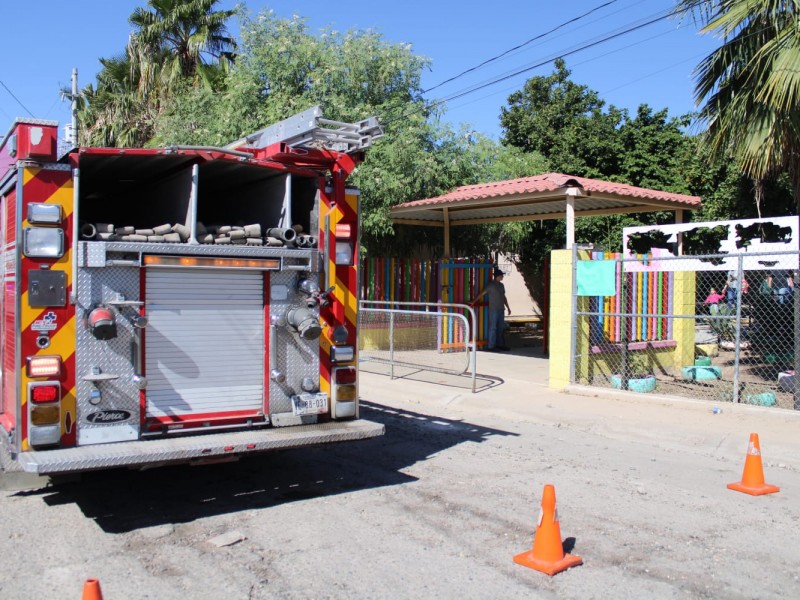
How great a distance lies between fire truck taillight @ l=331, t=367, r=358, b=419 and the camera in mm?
6637

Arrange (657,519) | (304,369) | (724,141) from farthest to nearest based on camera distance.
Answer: (724,141)
(304,369)
(657,519)

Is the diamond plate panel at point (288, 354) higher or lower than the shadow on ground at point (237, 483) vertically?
higher

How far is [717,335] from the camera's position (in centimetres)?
1773

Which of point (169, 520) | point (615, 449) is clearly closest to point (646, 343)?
point (615, 449)

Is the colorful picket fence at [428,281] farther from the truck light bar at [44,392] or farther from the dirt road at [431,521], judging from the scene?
the truck light bar at [44,392]

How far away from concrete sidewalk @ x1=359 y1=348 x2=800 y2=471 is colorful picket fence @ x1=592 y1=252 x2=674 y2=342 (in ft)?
4.92

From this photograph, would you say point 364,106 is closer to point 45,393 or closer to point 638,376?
point 638,376

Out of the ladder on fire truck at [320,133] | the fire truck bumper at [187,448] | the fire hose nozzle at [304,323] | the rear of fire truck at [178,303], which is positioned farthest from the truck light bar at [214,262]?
the fire truck bumper at [187,448]

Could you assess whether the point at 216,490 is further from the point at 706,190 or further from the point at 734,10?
the point at 706,190

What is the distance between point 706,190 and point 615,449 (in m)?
17.0

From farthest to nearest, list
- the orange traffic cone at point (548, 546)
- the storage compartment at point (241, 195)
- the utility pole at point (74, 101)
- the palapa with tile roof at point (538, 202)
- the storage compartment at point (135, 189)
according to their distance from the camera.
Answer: the utility pole at point (74, 101) < the palapa with tile roof at point (538, 202) < the storage compartment at point (241, 195) < the storage compartment at point (135, 189) < the orange traffic cone at point (548, 546)

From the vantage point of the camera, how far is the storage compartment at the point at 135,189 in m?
6.04

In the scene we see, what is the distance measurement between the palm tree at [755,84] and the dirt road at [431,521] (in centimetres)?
379

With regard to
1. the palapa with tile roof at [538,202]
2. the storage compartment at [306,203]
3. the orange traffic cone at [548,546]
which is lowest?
the orange traffic cone at [548,546]
